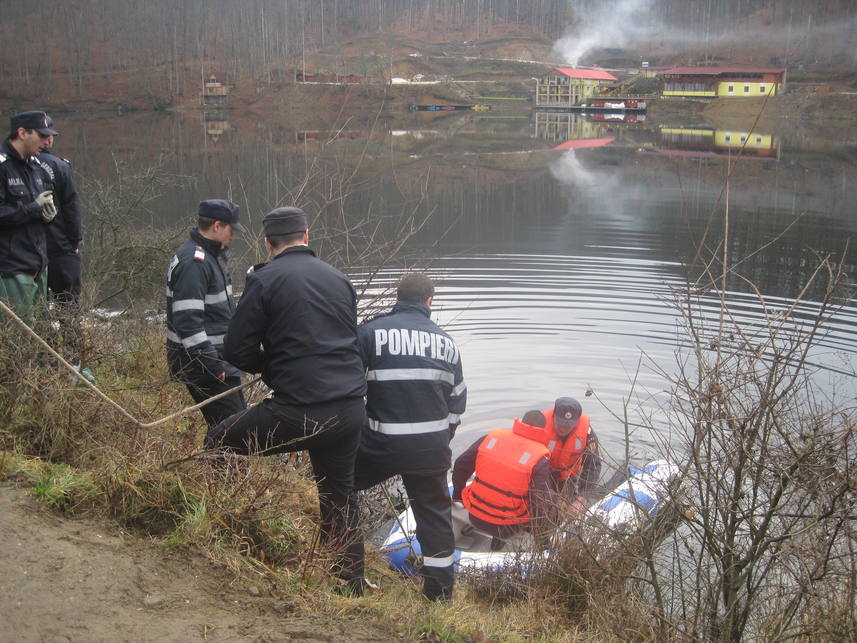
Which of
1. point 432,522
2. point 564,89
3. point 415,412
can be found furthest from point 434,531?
point 564,89

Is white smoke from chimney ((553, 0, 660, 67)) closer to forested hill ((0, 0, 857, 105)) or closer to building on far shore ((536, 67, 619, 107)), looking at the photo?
forested hill ((0, 0, 857, 105))

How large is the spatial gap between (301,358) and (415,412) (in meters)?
0.83

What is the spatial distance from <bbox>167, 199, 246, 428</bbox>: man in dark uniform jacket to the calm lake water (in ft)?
6.51

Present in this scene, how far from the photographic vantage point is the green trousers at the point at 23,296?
5.39 meters

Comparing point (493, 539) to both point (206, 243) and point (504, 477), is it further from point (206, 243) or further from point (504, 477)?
point (206, 243)

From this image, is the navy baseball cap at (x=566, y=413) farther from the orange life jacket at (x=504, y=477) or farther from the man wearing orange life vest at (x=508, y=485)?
the orange life jacket at (x=504, y=477)

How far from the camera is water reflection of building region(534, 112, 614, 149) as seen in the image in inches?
2039

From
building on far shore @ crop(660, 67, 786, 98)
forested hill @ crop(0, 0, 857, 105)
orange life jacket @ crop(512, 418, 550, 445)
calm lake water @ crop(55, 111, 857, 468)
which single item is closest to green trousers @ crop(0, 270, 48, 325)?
calm lake water @ crop(55, 111, 857, 468)

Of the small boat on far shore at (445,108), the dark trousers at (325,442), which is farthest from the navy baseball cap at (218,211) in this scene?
the small boat on far shore at (445,108)

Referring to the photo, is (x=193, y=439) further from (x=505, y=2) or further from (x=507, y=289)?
(x=505, y=2)

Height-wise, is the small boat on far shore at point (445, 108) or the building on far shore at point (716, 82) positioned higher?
the building on far shore at point (716, 82)

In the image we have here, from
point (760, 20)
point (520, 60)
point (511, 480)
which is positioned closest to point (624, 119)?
point (520, 60)

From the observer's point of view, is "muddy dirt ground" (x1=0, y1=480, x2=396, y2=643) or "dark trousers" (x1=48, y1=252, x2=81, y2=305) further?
"dark trousers" (x1=48, y1=252, x2=81, y2=305)

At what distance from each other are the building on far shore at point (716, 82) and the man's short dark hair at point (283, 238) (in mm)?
88877
